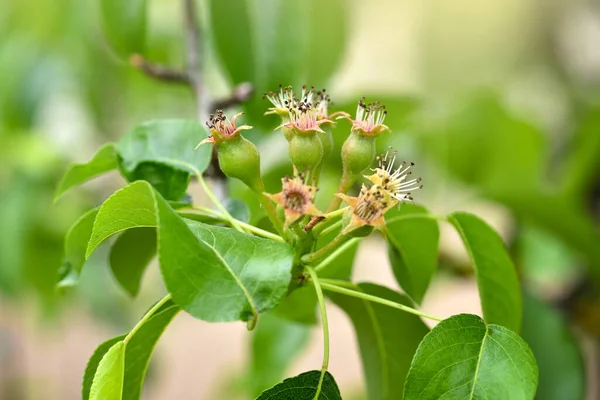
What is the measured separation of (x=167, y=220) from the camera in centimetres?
35

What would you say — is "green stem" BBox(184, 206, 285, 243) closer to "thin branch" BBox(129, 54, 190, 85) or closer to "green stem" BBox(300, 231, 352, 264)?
"green stem" BBox(300, 231, 352, 264)

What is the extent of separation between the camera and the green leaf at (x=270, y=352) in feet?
3.14

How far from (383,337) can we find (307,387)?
0.16 m

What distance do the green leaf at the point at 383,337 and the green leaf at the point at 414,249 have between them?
0.09 feet

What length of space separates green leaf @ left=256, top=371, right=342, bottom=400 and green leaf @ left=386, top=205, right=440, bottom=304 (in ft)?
0.53

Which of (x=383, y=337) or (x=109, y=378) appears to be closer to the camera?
(x=109, y=378)

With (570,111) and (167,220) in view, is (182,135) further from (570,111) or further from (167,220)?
(570,111)

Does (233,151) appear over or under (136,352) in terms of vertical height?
over

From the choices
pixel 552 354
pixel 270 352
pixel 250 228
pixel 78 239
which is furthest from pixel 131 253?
pixel 552 354

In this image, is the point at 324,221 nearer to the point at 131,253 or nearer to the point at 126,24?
the point at 131,253

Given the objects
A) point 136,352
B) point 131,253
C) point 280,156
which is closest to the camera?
point 136,352

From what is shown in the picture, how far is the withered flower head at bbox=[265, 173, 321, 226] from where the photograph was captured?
1.34 feet

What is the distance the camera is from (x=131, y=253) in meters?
0.58

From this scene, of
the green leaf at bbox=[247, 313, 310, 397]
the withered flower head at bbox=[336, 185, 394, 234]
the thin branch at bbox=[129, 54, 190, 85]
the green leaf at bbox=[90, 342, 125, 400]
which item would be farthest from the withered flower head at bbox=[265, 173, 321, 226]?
the green leaf at bbox=[247, 313, 310, 397]
